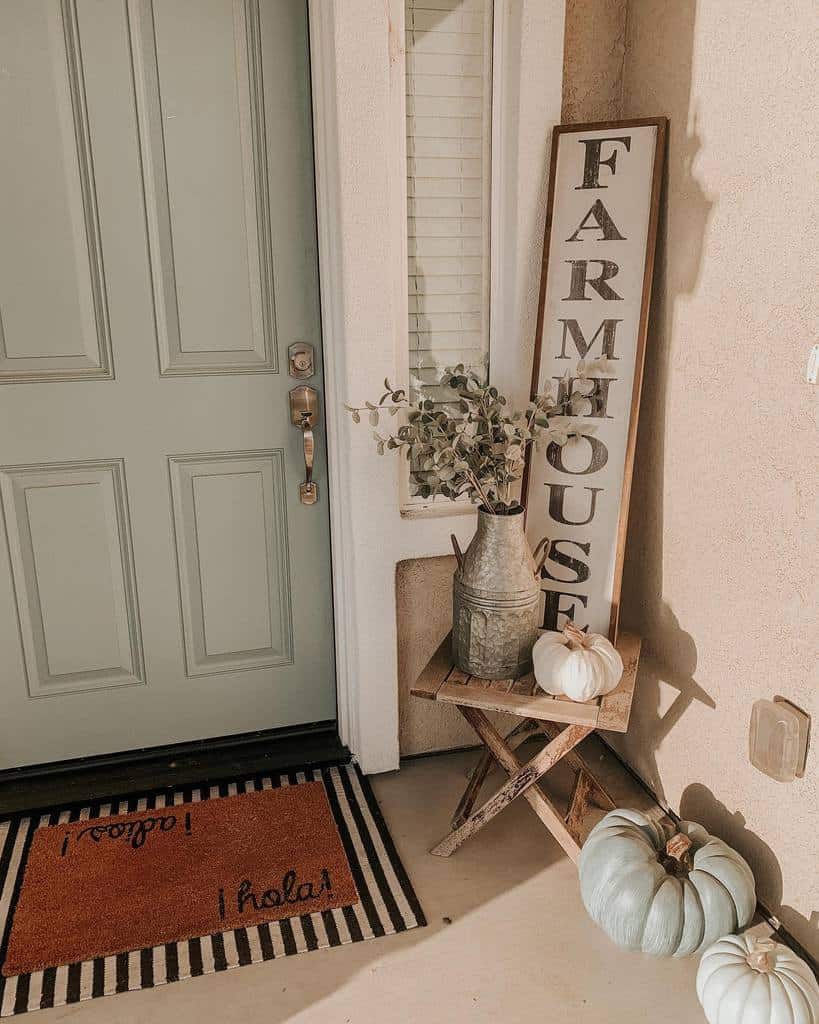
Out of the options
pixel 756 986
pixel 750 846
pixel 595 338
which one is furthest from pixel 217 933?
pixel 595 338

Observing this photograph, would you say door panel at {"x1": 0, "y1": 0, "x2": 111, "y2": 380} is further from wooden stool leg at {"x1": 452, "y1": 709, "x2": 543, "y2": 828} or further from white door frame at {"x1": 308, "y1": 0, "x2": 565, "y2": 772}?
wooden stool leg at {"x1": 452, "y1": 709, "x2": 543, "y2": 828}

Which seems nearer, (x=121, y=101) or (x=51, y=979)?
(x=51, y=979)

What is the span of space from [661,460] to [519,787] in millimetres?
900

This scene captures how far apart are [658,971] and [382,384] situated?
1485 mm

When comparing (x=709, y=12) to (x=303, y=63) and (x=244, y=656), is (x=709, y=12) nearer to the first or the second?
(x=303, y=63)

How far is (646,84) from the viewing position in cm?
212

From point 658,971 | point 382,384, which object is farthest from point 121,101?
point 658,971

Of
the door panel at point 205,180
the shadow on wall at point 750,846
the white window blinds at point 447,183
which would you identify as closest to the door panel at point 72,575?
the door panel at point 205,180

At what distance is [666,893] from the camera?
169 centimetres

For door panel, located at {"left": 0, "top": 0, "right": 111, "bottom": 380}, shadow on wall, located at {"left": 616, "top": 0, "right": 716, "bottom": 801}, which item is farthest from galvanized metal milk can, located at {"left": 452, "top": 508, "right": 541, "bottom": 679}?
door panel, located at {"left": 0, "top": 0, "right": 111, "bottom": 380}

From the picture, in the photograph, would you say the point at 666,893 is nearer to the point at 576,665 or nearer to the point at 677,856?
the point at 677,856

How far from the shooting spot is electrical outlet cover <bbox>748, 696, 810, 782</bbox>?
1697 mm

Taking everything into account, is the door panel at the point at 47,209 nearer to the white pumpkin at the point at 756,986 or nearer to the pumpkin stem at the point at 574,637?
the pumpkin stem at the point at 574,637

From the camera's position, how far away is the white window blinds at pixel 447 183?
2.10 metres
